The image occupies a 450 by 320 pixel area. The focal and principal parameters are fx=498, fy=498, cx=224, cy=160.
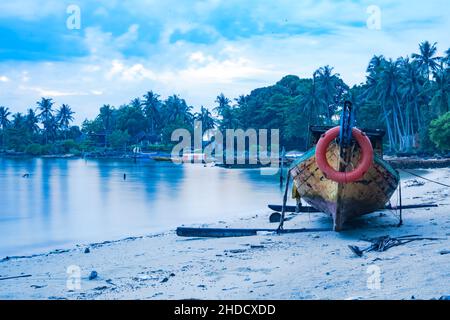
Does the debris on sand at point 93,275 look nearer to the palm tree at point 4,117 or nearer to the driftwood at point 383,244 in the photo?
the driftwood at point 383,244

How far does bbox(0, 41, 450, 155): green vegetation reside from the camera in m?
54.2

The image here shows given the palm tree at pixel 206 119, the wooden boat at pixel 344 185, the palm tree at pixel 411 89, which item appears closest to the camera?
the wooden boat at pixel 344 185

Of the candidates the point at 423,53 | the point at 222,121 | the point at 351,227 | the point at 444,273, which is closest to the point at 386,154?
the point at 423,53

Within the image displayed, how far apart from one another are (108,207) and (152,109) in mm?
66106

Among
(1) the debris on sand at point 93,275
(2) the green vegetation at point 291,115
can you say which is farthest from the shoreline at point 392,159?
(1) the debris on sand at point 93,275

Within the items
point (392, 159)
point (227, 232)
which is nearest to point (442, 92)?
point (392, 159)

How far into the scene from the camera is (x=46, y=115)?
96625 millimetres

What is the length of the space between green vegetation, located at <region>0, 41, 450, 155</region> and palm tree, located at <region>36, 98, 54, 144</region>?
0.60ft

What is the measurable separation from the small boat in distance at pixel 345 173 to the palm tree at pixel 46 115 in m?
91.3

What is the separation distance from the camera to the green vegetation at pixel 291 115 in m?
54.2

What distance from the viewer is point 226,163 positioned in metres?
60.6

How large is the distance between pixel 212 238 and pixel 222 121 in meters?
70.5

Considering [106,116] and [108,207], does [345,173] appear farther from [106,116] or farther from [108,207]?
[106,116]
